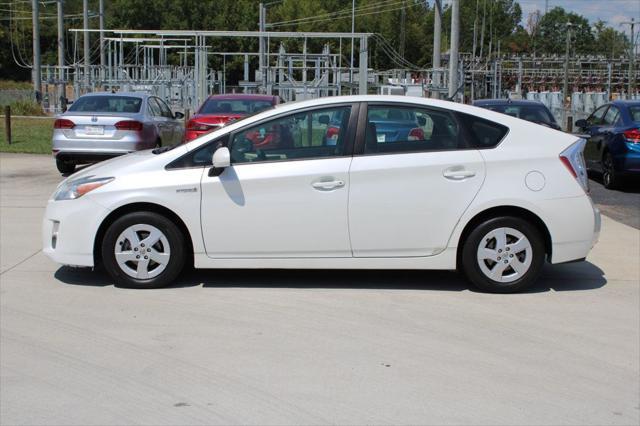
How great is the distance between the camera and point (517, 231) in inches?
292

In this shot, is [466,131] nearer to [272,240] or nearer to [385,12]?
[272,240]

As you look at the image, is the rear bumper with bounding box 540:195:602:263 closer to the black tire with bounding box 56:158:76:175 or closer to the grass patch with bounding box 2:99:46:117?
the black tire with bounding box 56:158:76:175

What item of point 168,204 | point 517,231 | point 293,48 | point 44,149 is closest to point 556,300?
point 517,231

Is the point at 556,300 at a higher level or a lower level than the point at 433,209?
lower

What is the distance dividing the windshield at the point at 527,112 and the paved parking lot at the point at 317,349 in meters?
8.41

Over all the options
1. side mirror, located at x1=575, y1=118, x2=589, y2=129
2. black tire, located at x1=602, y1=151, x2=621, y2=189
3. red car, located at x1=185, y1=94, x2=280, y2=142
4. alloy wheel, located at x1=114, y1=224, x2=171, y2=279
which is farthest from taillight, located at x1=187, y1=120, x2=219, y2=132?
alloy wheel, located at x1=114, y1=224, x2=171, y2=279

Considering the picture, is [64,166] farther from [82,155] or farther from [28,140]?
[28,140]

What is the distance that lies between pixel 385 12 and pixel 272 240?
79.4m

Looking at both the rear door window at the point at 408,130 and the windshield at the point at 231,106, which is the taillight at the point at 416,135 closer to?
the rear door window at the point at 408,130

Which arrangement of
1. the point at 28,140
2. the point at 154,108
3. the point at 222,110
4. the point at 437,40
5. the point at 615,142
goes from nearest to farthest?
the point at 615,142 → the point at 222,110 → the point at 154,108 → the point at 28,140 → the point at 437,40

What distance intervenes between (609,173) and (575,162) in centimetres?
837

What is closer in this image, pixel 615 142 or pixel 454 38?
pixel 615 142

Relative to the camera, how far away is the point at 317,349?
600 centimetres

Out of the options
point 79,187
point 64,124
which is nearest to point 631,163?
point 64,124
